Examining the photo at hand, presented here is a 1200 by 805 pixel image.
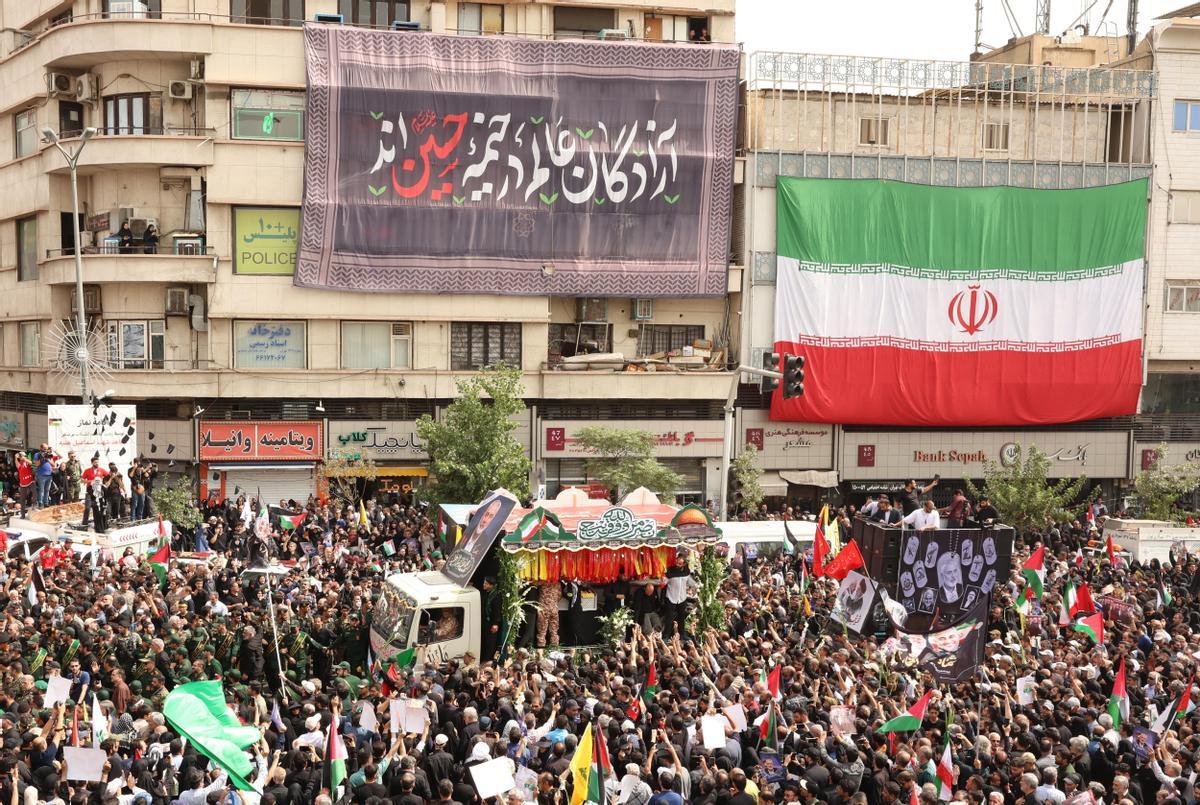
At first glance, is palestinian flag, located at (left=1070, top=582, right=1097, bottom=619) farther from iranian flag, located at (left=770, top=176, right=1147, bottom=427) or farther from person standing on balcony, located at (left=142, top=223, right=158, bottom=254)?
person standing on balcony, located at (left=142, top=223, right=158, bottom=254)

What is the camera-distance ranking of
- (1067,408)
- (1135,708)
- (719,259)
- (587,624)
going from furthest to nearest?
(1067,408) → (719,259) → (587,624) → (1135,708)

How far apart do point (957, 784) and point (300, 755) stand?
19.1 feet

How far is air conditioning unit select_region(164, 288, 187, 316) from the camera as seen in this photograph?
35.0 m

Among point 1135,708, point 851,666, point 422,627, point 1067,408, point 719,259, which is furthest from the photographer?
point 1067,408

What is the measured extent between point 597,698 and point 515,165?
23.7 meters

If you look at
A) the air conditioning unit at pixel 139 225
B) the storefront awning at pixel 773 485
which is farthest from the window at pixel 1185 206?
the air conditioning unit at pixel 139 225

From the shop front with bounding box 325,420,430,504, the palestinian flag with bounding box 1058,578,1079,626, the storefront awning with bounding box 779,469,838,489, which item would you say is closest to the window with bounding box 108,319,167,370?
the shop front with bounding box 325,420,430,504

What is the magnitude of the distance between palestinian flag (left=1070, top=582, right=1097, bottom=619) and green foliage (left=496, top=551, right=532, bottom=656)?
7.74 m

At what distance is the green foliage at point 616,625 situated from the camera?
17656 millimetres

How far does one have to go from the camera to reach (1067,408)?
40688 millimetres

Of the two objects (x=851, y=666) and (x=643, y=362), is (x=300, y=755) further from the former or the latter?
(x=643, y=362)

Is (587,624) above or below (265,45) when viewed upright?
below

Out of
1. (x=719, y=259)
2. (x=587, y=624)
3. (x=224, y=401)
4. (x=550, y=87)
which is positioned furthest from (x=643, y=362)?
(x=587, y=624)

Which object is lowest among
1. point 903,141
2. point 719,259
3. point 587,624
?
point 587,624
